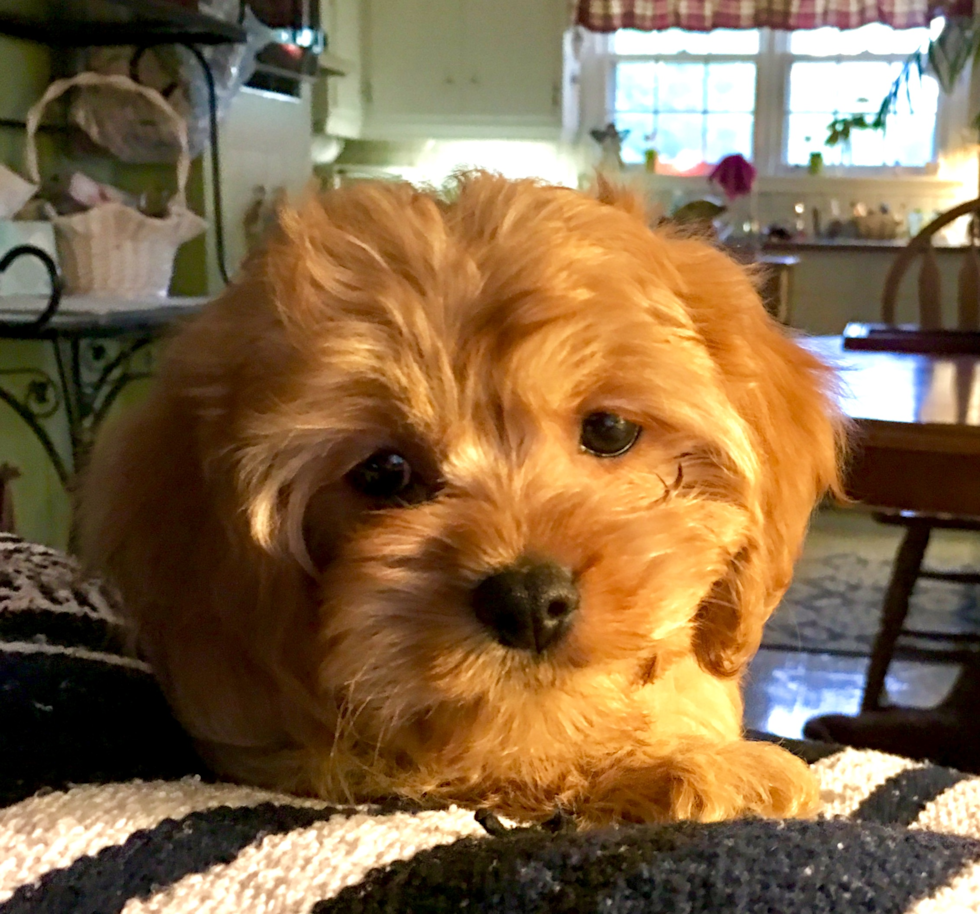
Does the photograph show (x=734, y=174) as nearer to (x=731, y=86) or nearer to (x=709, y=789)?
(x=731, y=86)

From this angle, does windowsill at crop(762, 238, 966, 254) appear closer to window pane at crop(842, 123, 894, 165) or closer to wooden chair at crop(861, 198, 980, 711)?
→ window pane at crop(842, 123, 894, 165)

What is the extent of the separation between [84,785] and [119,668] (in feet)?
1.02

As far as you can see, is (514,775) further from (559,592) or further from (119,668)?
(119,668)

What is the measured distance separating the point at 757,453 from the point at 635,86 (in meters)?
5.63

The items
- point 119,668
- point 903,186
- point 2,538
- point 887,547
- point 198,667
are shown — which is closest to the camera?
point 198,667

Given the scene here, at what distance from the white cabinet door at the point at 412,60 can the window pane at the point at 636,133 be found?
1140mm

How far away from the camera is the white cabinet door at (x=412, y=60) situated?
548 centimetres

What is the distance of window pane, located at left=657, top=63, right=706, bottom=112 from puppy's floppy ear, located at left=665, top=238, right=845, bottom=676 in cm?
547

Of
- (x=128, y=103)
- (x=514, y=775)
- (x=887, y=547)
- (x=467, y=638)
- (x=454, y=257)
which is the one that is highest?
(x=128, y=103)

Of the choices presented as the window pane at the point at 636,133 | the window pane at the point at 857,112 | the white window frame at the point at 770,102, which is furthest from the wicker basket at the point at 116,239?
the window pane at the point at 857,112

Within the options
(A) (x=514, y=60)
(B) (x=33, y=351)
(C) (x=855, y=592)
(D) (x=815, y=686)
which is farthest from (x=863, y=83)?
(B) (x=33, y=351)

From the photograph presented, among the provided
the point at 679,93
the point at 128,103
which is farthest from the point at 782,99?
the point at 128,103

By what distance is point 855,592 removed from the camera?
4016 millimetres

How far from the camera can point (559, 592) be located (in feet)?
2.57
